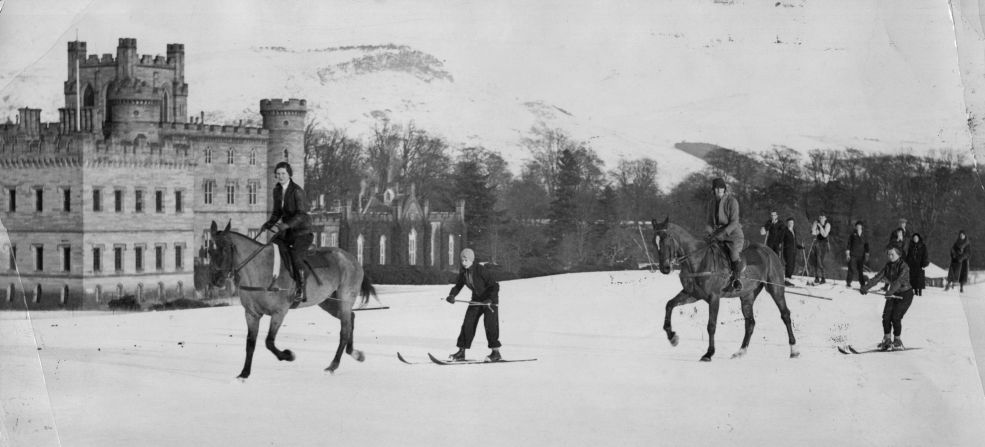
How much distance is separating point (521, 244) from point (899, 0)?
292 cm

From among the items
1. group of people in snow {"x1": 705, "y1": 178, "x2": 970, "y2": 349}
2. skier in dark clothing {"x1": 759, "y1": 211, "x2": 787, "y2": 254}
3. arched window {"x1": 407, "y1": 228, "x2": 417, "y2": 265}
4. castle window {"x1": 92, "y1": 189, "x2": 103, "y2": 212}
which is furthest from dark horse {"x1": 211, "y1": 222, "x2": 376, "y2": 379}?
skier in dark clothing {"x1": 759, "y1": 211, "x2": 787, "y2": 254}

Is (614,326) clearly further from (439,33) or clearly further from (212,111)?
(212,111)

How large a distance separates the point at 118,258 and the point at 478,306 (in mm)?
2237

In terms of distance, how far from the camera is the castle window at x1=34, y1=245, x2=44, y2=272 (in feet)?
33.9

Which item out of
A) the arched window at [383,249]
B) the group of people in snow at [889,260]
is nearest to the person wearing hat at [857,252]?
the group of people in snow at [889,260]

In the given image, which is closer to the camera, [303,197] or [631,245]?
[303,197]

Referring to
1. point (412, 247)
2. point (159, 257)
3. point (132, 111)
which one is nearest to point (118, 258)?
point (159, 257)

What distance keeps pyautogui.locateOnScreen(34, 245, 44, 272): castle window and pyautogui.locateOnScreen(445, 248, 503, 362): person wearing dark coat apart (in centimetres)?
257

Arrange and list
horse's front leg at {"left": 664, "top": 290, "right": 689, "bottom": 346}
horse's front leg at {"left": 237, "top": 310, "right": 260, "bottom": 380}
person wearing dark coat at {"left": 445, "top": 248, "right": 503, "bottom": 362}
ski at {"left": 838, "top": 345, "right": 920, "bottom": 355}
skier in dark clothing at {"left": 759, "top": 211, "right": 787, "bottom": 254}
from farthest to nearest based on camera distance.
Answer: skier in dark clothing at {"left": 759, "top": 211, "right": 787, "bottom": 254}
ski at {"left": 838, "top": 345, "right": 920, "bottom": 355}
horse's front leg at {"left": 664, "top": 290, "right": 689, "bottom": 346}
person wearing dark coat at {"left": 445, "top": 248, "right": 503, "bottom": 362}
horse's front leg at {"left": 237, "top": 310, "right": 260, "bottom": 380}

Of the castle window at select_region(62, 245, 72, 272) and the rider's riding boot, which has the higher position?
the castle window at select_region(62, 245, 72, 272)

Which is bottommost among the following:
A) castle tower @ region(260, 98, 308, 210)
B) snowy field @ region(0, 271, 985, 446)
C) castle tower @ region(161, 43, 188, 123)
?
snowy field @ region(0, 271, 985, 446)

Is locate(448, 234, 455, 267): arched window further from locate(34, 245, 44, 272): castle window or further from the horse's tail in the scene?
locate(34, 245, 44, 272): castle window

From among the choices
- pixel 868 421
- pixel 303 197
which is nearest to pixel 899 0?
pixel 868 421

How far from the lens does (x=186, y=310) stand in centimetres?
1028
